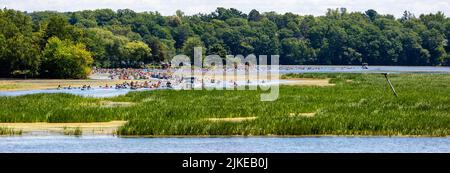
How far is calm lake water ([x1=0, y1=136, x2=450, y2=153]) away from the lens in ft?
107

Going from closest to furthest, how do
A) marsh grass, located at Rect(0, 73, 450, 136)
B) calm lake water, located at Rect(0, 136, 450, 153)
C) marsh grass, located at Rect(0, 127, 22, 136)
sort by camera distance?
calm lake water, located at Rect(0, 136, 450, 153)
marsh grass, located at Rect(0, 127, 22, 136)
marsh grass, located at Rect(0, 73, 450, 136)

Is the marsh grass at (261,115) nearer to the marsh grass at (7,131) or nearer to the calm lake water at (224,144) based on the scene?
the calm lake water at (224,144)

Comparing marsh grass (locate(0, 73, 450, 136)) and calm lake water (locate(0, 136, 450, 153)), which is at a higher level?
marsh grass (locate(0, 73, 450, 136))

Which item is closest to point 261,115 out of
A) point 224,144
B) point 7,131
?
point 224,144


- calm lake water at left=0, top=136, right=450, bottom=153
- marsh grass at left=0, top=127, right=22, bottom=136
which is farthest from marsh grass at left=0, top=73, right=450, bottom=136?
marsh grass at left=0, top=127, right=22, bottom=136

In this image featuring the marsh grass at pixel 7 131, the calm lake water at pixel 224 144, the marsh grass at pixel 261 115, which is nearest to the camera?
the calm lake water at pixel 224 144

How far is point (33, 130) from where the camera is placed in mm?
37719

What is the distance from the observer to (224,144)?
3434cm

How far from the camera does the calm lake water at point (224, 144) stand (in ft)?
107

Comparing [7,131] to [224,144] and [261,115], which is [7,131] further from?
[261,115]

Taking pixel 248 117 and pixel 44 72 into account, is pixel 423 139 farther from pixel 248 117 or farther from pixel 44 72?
pixel 44 72

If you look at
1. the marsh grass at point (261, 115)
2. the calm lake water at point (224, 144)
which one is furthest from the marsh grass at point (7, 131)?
the marsh grass at point (261, 115)

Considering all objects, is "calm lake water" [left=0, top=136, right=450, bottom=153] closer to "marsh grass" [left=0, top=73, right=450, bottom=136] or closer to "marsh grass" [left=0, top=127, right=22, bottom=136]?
"marsh grass" [left=0, top=127, right=22, bottom=136]

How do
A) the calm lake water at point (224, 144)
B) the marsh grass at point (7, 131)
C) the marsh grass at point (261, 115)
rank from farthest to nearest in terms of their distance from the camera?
the marsh grass at point (261, 115)
the marsh grass at point (7, 131)
the calm lake water at point (224, 144)
